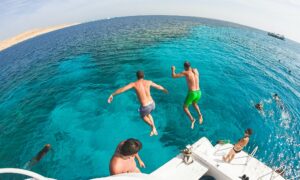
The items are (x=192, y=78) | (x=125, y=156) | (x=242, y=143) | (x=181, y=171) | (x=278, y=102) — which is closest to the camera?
(x=125, y=156)

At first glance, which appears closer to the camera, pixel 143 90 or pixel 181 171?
pixel 181 171

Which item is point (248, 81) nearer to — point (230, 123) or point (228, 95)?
point (228, 95)

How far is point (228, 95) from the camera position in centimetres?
1590

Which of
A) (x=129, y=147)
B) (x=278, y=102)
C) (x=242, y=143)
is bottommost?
(x=278, y=102)

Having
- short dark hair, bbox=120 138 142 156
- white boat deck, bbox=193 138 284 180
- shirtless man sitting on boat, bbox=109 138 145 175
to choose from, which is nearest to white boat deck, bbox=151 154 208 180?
white boat deck, bbox=193 138 284 180

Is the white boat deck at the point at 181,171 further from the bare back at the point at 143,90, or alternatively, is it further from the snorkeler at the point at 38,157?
the snorkeler at the point at 38,157

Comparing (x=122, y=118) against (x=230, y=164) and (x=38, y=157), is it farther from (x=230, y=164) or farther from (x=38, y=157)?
(x=230, y=164)

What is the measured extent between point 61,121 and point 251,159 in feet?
39.0

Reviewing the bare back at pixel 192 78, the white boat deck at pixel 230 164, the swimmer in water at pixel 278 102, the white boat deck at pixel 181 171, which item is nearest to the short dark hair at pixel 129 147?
the white boat deck at pixel 181 171

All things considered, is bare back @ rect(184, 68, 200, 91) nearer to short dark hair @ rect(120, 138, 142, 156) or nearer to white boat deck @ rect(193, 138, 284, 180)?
white boat deck @ rect(193, 138, 284, 180)

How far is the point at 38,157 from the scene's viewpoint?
9695 mm

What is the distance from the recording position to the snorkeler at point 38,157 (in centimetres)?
935

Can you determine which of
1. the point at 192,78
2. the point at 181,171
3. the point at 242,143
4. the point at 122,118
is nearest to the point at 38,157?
the point at 122,118

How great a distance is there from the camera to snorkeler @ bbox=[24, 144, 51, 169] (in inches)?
368
